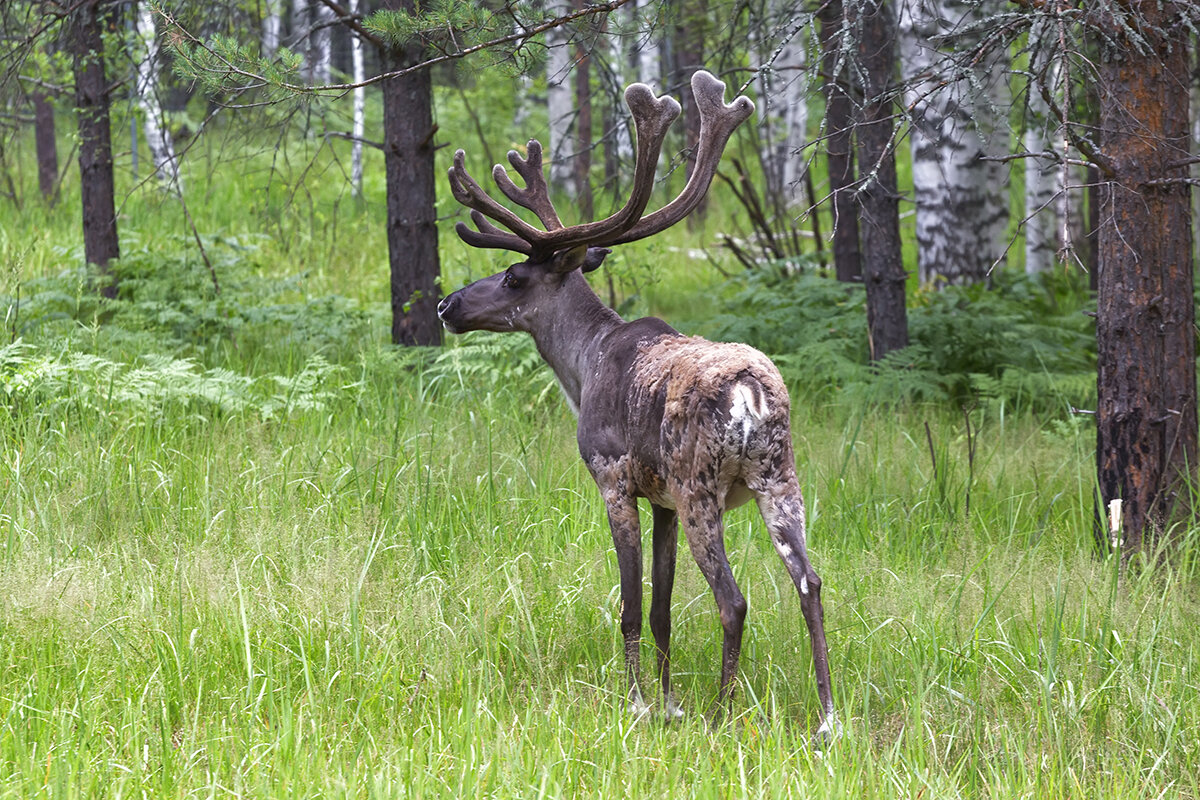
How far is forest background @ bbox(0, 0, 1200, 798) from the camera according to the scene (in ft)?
11.5

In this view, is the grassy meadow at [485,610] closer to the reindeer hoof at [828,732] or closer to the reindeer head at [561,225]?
the reindeer hoof at [828,732]

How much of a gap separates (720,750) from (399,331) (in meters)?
5.27

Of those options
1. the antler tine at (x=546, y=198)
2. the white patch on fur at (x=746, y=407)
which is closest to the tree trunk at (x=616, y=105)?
the antler tine at (x=546, y=198)

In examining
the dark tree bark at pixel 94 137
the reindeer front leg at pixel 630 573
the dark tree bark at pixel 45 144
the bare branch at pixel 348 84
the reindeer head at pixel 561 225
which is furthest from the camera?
the dark tree bark at pixel 45 144

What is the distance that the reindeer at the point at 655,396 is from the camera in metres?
3.50

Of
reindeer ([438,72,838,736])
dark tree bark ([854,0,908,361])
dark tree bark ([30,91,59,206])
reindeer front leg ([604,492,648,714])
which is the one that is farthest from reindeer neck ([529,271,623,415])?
dark tree bark ([30,91,59,206])

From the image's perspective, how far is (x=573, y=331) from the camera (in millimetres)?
4301

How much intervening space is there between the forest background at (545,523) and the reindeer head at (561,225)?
355 mm

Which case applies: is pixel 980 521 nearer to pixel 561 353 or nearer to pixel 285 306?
pixel 561 353

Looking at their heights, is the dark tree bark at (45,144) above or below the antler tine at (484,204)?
above

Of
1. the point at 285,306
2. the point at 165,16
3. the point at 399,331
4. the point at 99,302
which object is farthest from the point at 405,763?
the point at 285,306

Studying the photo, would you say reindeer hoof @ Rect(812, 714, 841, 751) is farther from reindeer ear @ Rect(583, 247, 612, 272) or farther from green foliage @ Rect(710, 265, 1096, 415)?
green foliage @ Rect(710, 265, 1096, 415)

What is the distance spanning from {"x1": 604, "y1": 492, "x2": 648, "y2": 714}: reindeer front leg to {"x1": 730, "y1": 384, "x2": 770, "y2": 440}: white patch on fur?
0.63 meters

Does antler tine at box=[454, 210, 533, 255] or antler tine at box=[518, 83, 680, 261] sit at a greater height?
antler tine at box=[518, 83, 680, 261]
